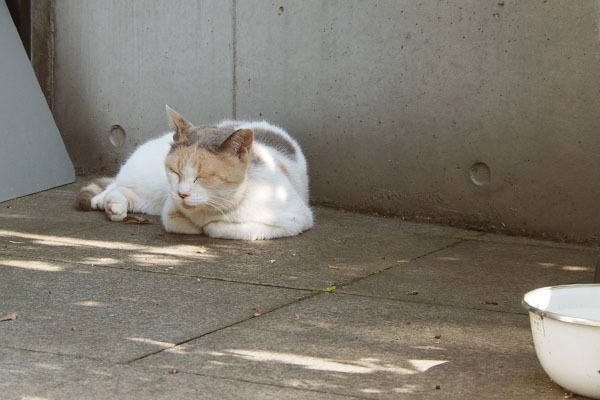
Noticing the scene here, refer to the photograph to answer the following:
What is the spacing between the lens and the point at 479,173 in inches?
246

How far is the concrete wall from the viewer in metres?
5.87

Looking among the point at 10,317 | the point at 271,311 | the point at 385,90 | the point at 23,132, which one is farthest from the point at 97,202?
the point at 271,311

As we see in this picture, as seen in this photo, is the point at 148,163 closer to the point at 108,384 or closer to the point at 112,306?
the point at 112,306

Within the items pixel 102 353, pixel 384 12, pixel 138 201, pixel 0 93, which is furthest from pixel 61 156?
pixel 102 353

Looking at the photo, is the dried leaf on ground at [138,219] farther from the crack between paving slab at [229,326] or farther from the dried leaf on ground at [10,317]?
the dried leaf on ground at [10,317]

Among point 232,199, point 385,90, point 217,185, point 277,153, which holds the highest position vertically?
point 385,90

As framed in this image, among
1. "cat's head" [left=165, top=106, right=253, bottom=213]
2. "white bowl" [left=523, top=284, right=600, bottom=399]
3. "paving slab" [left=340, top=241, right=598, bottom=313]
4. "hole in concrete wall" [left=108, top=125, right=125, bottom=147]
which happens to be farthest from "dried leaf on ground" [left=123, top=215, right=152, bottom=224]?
"white bowl" [left=523, top=284, right=600, bottom=399]

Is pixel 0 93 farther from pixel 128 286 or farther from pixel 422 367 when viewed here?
pixel 422 367

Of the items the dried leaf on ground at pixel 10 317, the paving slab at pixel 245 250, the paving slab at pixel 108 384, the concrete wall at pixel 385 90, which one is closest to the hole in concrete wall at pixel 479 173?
the concrete wall at pixel 385 90

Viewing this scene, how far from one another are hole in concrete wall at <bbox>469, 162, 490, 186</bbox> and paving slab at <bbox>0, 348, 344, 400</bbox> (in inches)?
140

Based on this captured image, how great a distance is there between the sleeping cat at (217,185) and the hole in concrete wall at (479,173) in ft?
4.26

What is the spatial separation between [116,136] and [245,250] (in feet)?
9.64

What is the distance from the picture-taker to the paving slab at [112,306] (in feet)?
11.6

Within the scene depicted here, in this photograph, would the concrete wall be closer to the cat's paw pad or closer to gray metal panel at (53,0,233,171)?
gray metal panel at (53,0,233,171)
